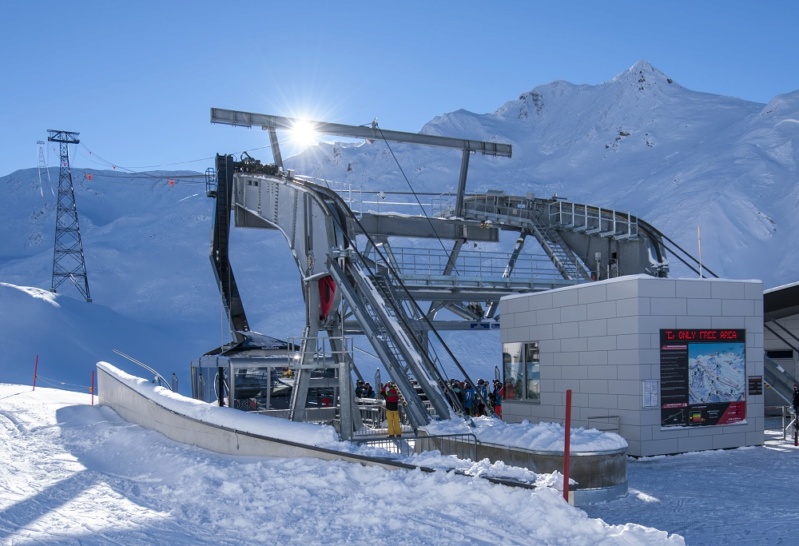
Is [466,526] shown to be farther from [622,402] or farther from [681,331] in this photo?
[681,331]

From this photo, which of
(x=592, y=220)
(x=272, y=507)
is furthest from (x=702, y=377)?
(x=592, y=220)

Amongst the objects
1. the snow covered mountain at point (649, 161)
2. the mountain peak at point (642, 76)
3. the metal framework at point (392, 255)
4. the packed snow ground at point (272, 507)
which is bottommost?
the packed snow ground at point (272, 507)

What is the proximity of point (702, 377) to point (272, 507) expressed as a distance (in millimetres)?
11429

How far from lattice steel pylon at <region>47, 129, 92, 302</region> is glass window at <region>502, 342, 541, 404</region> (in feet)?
147

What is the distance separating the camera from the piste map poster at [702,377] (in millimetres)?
16047

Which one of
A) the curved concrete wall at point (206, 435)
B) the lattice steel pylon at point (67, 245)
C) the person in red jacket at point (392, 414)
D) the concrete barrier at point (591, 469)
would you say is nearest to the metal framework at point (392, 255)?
the person in red jacket at point (392, 414)

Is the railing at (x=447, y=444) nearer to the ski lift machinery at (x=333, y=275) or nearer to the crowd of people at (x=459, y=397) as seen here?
the ski lift machinery at (x=333, y=275)

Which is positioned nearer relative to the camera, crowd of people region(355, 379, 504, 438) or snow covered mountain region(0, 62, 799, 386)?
crowd of people region(355, 379, 504, 438)

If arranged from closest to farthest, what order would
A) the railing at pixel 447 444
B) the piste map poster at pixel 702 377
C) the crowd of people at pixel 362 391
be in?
1. the railing at pixel 447 444
2. the piste map poster at pixel 702 377
3. the crowd of people at pixel 362 391

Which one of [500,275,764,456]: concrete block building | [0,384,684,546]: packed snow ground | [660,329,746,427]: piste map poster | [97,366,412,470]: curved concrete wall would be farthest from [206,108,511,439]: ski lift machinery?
[660,329,746,427]: piste map poster

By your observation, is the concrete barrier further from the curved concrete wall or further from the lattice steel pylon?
the lattice steel pylon

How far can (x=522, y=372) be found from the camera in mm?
19438

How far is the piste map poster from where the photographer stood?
16.0 metres

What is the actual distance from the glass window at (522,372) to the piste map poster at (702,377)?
3568 mm
